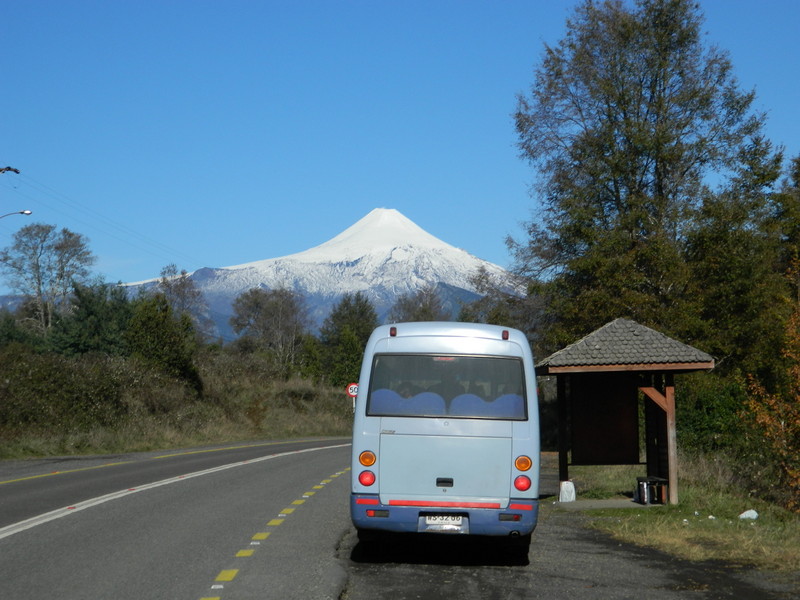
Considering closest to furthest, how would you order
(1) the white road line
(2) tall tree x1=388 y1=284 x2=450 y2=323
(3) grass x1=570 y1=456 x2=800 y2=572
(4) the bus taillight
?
(4) the bus taillight → (3) grass x1=570 y1=456 x2=800 y2=572 → (1) the white road line → (2) tall tree x1=388 y1=284 x2=450 y2=323

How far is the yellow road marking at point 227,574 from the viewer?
9285 mm

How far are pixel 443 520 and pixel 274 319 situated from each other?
118m

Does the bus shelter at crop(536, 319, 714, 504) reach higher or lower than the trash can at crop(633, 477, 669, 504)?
higher

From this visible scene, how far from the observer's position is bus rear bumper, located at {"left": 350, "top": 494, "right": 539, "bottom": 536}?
1025cm

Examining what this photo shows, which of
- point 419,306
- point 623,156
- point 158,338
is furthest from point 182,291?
point 623,156

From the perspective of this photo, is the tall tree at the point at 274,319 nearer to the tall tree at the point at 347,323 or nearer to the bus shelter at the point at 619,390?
the tall tree at the point at 347,323

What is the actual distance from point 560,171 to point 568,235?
5.07m

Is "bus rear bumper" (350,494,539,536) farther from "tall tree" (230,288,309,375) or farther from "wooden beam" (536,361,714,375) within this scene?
"tall tree" (230,288,309,375)

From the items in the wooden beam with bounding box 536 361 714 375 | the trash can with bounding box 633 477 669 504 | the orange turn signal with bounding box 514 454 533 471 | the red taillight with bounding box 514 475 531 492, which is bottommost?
the trash can with bounding box 633 477 669 504

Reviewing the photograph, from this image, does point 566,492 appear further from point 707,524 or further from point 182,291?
point 182,291

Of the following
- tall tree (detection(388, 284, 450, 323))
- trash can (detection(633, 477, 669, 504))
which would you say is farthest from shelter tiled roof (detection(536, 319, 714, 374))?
tall tree (detection(388, 284, 450, 323))

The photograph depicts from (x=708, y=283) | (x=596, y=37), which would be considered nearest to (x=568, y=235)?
(x=708, y=283)

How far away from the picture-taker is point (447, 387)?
1074 cm

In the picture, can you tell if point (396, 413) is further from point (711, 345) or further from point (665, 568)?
point (711, 345)
